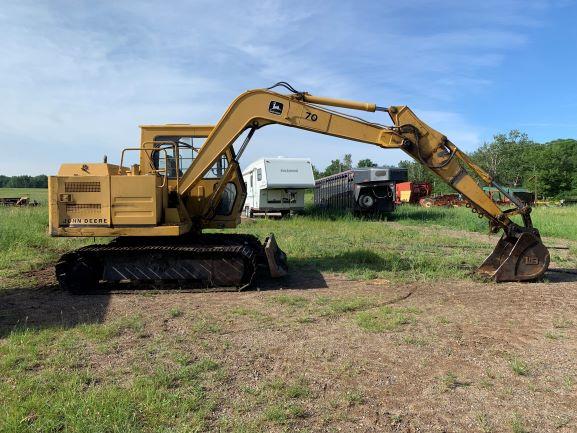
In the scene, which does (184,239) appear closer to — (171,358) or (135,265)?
(135,265)

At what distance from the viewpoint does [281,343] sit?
5656 millimetres

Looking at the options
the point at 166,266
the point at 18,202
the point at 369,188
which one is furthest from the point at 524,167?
the point at 166,266

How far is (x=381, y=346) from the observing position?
5.55 m

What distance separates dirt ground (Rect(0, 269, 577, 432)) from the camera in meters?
4.00

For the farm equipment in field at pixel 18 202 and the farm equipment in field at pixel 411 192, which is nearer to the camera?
the farm equipment in field at pixel 18 202

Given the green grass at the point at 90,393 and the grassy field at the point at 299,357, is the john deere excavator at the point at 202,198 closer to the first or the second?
the grassy field at the point at 299,357

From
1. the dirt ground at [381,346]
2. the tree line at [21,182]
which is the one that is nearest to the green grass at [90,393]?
the dirt ground at [381,346]

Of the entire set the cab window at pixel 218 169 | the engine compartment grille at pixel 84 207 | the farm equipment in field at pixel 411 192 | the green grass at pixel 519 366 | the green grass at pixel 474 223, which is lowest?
the green grass at pixel 519 366

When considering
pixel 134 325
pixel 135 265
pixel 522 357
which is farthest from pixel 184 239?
pixel 522 357

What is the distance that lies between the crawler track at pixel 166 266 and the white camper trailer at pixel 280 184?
13.6m

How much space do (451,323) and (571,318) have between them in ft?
5.71

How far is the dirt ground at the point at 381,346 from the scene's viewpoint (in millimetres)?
4004

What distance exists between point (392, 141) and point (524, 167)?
2755 inches

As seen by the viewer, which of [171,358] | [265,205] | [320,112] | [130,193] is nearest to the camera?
[171,358]
